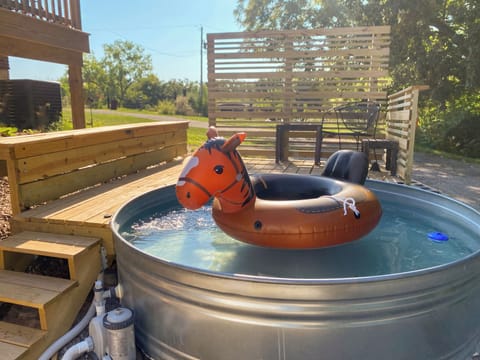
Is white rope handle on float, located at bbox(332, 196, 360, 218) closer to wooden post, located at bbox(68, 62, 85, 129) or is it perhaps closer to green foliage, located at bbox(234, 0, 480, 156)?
wooden post, located at bbox(68, 62, 85, 129)

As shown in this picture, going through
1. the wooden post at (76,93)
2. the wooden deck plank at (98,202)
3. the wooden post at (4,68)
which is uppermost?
the wooden post at (4,68)

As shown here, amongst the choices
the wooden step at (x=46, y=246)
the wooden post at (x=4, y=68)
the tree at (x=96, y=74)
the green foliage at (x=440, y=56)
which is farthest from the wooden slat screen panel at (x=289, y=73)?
the tree at (x=96, y=74)

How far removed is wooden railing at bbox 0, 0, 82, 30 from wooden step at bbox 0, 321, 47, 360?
3748mm

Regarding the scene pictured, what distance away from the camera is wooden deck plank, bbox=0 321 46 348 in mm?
2059

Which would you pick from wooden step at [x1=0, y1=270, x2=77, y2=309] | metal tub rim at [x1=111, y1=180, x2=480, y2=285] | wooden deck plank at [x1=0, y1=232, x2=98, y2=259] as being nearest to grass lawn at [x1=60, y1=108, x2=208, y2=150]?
wooden deck plank at [x1=0, y1=232, x2=98, y2=259]

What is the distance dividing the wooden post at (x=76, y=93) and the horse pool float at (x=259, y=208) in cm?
395

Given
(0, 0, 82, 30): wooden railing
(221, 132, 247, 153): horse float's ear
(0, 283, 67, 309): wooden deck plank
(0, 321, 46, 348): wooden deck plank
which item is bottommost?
(0, 321, 46, 348): wooden deck plank

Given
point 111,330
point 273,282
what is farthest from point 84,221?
point 273,282

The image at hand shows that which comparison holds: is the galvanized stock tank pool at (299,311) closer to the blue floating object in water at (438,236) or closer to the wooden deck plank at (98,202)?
the wooden deck plank at (98,202)

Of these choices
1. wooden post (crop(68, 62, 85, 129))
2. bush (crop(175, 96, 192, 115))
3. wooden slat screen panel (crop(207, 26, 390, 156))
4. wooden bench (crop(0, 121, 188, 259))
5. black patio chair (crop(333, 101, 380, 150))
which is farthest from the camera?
bush (crop(175, 96, 192, 115))

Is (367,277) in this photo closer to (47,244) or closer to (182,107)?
(47,244)

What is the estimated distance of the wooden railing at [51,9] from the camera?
4406 mm

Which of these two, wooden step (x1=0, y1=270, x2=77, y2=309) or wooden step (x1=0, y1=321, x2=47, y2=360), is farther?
wooden step (x1=0, y1=270, x2=77, y2=309)

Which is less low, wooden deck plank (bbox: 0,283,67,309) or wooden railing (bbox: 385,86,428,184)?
wooden railing (bbox: 385,86,428,184)
